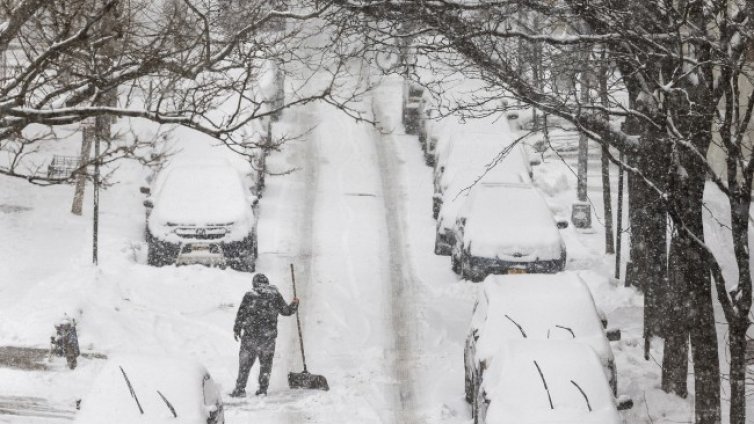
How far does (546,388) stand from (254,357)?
4.47 meters

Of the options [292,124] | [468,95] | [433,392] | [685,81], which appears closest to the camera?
[685,81]

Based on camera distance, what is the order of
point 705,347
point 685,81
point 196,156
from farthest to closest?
point 196,156 < point 685,81 < point 705,347

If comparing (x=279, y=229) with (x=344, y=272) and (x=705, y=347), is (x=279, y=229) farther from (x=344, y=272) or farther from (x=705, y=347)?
(x=705, y=347)

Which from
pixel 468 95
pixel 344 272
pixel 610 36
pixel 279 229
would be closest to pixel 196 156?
pixel 279 229

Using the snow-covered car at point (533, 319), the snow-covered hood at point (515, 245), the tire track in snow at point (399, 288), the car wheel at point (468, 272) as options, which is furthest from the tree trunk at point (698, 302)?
the car wheel at point (468, 272)

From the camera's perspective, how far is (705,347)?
32.1 feet

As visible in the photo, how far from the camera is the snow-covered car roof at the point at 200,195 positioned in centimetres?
1734

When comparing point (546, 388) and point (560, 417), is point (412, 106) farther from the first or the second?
point (560, 417)

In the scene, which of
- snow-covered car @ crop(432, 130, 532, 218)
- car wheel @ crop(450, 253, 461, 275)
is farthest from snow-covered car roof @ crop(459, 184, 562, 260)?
snow-covered car @ crop(432, 130, 532, 218)

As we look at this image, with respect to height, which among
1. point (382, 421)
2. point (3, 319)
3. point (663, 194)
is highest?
point (663, 194)

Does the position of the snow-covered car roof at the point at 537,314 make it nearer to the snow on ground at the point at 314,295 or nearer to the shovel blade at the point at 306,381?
the snow on ground at the point at 314,295

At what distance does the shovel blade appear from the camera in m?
12.9

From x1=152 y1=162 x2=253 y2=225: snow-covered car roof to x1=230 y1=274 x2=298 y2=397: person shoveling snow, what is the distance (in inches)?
192

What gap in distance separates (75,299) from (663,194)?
30.6 ft
